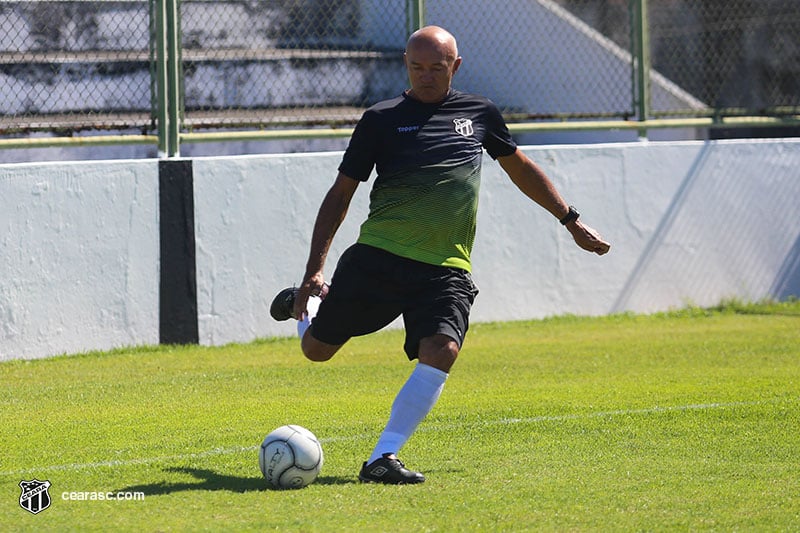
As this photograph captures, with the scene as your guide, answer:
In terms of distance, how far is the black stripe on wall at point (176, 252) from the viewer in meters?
11.1

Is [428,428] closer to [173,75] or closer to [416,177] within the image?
[416,177]

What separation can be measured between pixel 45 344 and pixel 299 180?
→ 2679 millimetres

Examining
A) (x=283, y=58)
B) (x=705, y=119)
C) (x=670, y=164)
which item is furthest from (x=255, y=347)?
(x=705, y=119)

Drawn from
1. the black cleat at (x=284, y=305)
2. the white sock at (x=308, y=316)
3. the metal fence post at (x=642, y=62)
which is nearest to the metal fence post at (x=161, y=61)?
the black cleat at (x=284, y=305)

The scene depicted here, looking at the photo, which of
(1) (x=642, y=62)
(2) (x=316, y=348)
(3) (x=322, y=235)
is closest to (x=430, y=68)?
Answer: (3) (x=322, y=235)

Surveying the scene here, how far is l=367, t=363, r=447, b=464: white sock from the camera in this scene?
598cm

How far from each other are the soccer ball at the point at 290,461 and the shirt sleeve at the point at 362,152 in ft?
4.18

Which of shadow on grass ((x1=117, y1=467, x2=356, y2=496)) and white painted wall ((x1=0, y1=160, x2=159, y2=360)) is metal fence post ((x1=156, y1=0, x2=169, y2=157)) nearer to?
white painted wall ((x1=0, y1=160, x2=159, y2=360))

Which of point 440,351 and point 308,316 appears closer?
point 440,351

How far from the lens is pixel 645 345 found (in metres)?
11.2

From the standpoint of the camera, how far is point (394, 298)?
6285mm

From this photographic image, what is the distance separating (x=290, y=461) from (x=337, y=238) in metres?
6.25

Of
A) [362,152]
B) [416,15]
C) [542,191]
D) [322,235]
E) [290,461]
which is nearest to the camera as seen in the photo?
[290,461]

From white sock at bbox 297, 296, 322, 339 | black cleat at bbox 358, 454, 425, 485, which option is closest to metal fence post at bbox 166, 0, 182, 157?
white sock at bbox 297, 296, 322, 339
